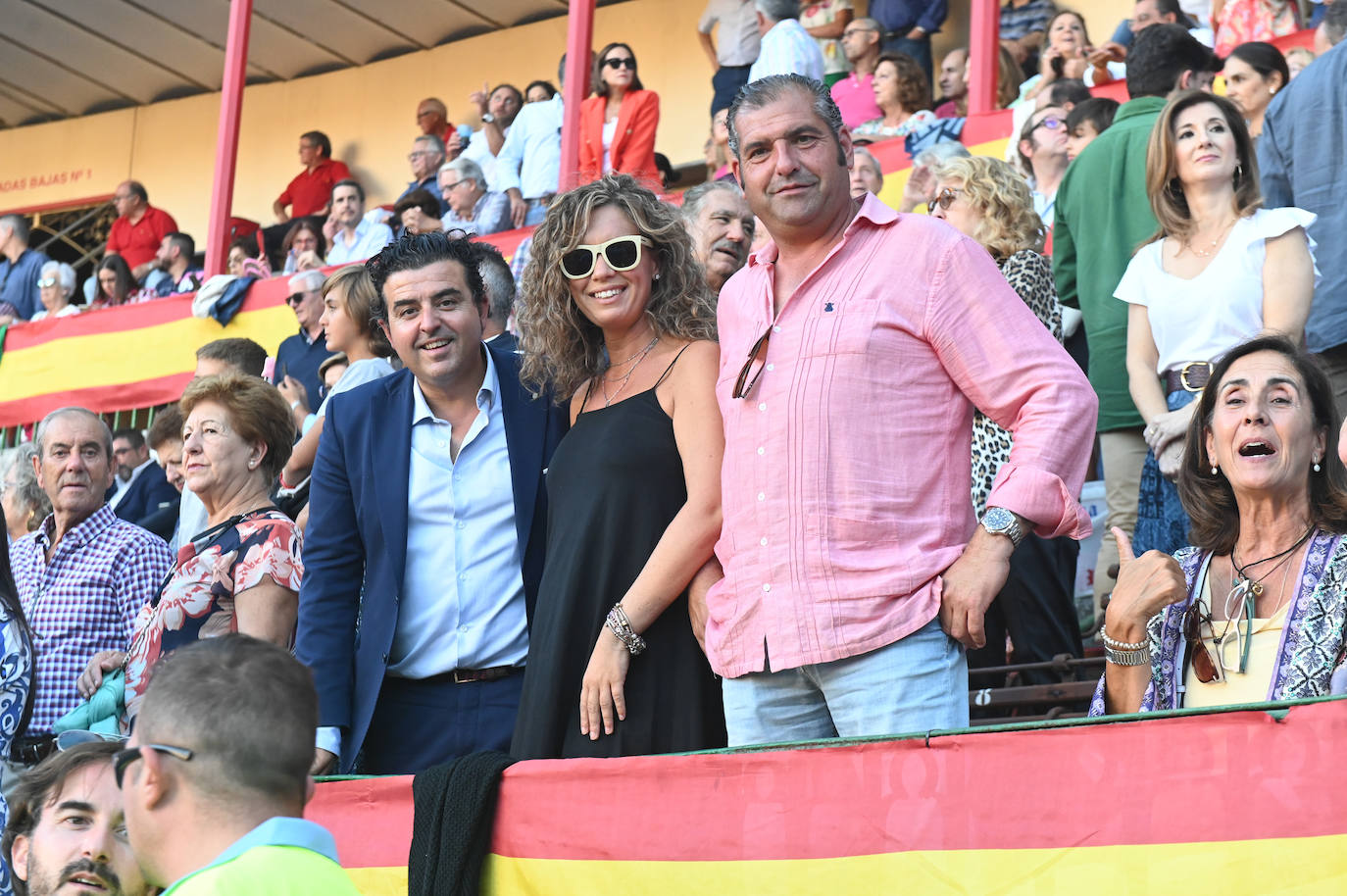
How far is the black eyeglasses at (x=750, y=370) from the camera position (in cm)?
290

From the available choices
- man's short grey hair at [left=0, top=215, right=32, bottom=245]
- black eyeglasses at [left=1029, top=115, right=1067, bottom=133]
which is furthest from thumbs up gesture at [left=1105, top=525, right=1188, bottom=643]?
man's short grey hair at [left=0, top=215, right=32, bottom=245]

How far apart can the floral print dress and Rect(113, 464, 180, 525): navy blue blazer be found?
313cm

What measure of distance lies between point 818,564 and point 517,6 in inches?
493

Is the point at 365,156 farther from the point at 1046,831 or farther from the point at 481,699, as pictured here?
the point at 1046,831

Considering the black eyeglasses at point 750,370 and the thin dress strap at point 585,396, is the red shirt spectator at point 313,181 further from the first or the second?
the black eyeglasses at point 750,370

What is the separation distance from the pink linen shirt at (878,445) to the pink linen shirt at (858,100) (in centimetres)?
630

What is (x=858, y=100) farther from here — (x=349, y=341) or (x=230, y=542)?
(x=230, y=542)

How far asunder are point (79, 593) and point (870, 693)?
2.70m

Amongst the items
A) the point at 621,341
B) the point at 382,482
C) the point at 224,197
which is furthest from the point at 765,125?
the point at 224,197

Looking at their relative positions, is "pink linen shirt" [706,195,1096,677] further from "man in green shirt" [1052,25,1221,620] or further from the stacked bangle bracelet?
"man in green shirt" [1052,25,1221,620]

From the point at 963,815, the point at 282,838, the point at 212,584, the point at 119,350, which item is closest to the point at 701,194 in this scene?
the point at 212,584

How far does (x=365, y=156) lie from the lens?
15.6 metres

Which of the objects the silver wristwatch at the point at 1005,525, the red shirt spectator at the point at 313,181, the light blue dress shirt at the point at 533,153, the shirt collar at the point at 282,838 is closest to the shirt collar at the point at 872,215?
the silver wristwatch at the point at 1005,525

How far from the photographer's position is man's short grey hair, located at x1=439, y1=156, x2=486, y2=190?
1011 centimetres
